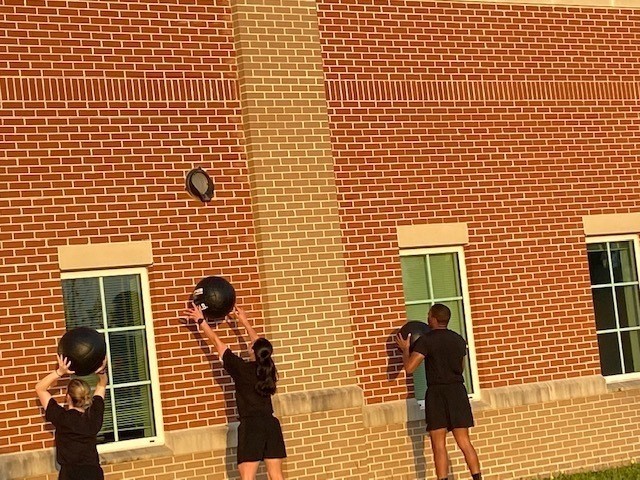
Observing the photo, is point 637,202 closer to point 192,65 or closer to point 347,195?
point 347,195

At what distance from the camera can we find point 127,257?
1394cm

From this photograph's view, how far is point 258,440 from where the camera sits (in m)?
13.1

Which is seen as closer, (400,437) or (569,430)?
(400,437)

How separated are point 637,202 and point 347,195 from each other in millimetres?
4124

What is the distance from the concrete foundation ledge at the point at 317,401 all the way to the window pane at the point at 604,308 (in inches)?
Answer: 147

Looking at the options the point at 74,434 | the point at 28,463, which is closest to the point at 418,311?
the point at 28,463

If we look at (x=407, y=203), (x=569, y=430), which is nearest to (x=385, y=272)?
(x=407, y=203)

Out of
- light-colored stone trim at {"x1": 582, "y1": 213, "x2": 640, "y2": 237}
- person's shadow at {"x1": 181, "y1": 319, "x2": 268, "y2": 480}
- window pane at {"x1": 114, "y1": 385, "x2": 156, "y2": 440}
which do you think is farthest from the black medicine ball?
light-colored stone trim at {"x1": 582, "y1": 213, "x2": 640, "y2": 237}

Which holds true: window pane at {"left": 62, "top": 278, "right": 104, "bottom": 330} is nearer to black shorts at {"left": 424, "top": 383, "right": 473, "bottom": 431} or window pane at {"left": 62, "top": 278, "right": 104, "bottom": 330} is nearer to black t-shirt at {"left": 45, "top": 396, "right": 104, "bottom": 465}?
black t-shirt at {"left": 45, "top": 396, "right": 104, "bottom": 465}

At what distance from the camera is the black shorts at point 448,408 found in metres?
14.6

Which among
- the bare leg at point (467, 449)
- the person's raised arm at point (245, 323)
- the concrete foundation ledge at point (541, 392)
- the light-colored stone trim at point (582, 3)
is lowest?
the bare leg at point (467, 449)

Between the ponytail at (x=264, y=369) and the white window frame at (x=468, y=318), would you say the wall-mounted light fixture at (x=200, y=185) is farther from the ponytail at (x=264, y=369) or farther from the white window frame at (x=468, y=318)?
the white window frame at (x=468, y=318)

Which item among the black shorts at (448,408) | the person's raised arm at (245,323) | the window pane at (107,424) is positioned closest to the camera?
the person's raised arm at (245,323)

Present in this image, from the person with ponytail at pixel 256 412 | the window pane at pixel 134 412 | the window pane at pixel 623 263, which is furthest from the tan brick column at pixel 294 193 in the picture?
the window pane at pixel 623 263
